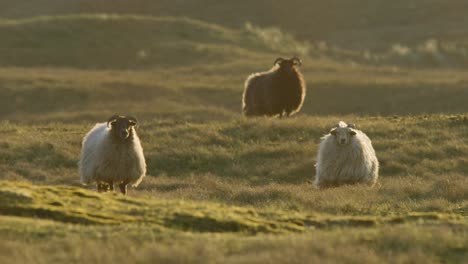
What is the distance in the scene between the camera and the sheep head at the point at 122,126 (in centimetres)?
1883

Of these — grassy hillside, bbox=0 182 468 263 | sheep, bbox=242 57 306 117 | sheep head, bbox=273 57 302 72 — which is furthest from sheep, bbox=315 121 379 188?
sheep head, bbox=273 57 302 72

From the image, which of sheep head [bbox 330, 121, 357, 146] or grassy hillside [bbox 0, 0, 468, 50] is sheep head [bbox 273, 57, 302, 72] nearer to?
sheep head [bbox 330, 121, 357, 146]

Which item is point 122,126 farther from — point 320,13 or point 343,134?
point 320,13

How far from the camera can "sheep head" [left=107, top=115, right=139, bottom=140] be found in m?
18.8

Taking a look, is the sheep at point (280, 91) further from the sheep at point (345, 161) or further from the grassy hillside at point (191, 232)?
the grassy hillside at point (191, 232)

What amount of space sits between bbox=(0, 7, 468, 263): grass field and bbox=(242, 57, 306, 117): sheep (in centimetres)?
159

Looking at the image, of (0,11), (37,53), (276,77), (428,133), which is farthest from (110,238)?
(0,11)

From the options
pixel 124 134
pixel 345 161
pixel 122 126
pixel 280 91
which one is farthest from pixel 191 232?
pixel 280 91

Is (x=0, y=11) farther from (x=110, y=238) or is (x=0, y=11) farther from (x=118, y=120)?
(x=110, y=238)

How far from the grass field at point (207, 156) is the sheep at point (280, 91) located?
1593 mm

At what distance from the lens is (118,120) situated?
1908cm

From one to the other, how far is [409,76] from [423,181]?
1225 inches

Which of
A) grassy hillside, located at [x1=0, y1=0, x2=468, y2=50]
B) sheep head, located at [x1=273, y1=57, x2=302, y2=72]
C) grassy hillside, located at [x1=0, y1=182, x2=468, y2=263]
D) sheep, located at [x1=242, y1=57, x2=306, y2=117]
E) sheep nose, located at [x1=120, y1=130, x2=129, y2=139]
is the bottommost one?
grassy hillside, located at [x1=0, y1=182, x2=468, y2=263]

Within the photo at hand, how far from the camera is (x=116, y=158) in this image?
18.8 m
